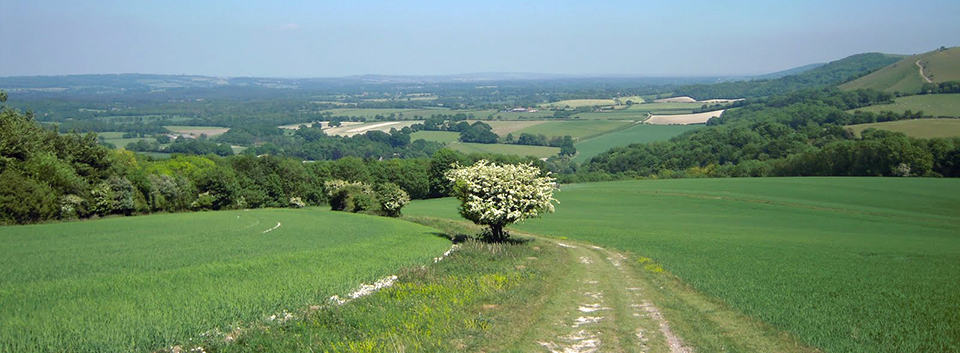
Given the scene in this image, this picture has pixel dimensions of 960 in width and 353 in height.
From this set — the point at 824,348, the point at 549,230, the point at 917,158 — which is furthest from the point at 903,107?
the point at 824,348

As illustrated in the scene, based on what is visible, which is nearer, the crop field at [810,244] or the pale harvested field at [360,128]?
the crop field at [810,244]

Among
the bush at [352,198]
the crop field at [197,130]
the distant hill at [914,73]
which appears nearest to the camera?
the bush at [352,198]

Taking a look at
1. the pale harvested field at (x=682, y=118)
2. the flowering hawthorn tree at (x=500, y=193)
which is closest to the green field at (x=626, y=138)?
the pale harvested field at (x=682, y=118)

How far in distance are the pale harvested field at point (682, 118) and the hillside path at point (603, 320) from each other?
15908 cm

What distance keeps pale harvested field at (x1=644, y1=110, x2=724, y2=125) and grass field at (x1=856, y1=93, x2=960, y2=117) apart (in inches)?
1823

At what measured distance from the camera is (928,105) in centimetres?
11800

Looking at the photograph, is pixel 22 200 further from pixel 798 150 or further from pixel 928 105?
pixel 928 105

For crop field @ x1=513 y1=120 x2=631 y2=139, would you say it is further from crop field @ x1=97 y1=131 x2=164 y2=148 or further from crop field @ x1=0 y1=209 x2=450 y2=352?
crop field @ x1=0 y1=209 x2=450 y2=352

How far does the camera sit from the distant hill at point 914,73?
5650 inches

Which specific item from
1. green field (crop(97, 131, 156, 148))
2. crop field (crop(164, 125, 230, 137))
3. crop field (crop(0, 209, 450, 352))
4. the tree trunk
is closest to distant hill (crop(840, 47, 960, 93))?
the tree trunk

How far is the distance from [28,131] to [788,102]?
17122cm

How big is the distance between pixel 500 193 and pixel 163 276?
16.2 meters

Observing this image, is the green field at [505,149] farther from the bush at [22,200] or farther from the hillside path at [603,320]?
the hillside path at [603,320]

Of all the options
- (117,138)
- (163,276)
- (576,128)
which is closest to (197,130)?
(117,138)
